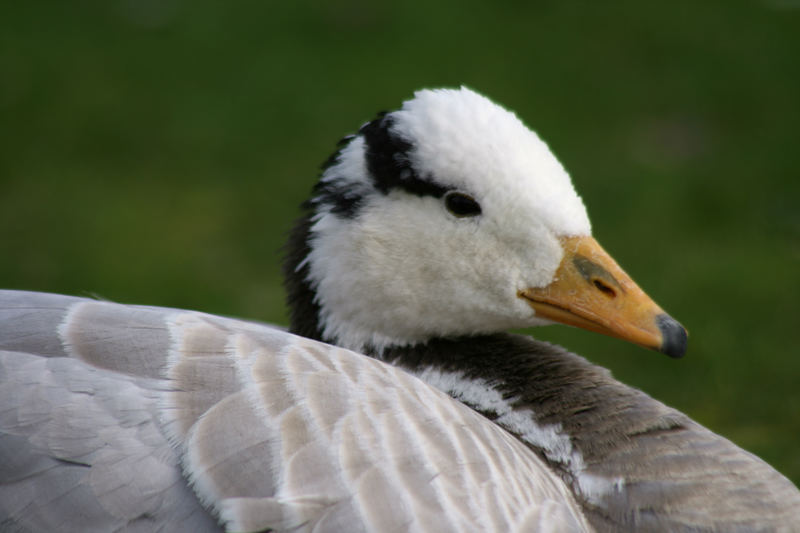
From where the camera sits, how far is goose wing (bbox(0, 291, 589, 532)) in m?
1.60

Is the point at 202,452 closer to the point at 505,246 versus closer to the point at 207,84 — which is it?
the point at 505,246

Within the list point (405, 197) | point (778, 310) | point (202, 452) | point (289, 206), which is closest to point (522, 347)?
point (405, 197)

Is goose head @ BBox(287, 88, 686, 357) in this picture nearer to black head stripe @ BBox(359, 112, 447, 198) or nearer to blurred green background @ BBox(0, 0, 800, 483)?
black head stripe @ BBox(359, 112, 447, 198)

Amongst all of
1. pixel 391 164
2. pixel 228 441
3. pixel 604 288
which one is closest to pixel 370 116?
pixel 391 164

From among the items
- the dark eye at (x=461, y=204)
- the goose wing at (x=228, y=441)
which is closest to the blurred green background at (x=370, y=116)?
the dark eye at (x=461, y=204)

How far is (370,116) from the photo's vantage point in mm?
5059

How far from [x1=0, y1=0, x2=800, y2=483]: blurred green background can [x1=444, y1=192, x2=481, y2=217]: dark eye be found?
176 centimetres

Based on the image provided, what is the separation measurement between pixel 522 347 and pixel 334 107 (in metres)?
3.36

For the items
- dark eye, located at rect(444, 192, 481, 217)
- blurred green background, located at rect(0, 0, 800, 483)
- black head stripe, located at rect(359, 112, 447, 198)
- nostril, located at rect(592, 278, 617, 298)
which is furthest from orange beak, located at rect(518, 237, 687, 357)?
blurred green background, located at rect(0, 0, 800, 483)

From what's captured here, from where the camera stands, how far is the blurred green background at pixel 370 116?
4113 millimetres

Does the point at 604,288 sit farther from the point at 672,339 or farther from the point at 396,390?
the point at 396,390

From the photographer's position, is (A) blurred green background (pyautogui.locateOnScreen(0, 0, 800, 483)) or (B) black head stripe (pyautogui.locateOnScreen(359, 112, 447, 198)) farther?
(A) blurred green background (pyautogui.locateOnScreen(0, 0, 800, 483))

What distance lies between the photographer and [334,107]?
208 inches

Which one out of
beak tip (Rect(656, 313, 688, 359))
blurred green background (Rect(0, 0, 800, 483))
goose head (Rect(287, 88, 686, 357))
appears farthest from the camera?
blurred green background (Rect(0, 0, 800, 483))
